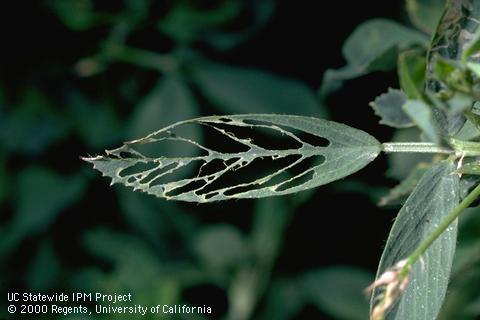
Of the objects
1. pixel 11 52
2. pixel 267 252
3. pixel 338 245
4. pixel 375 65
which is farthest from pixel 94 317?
pixel 375 65

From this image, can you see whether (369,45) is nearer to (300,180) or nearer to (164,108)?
(300,180)

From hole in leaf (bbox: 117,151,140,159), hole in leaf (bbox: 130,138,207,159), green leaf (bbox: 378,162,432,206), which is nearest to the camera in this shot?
hole in leaf (bbox: 117,151,140,159)

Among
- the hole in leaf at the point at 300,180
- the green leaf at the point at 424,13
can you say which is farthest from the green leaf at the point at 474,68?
the green leaf at the point at 424,13

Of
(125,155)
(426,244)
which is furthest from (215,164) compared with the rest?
(426,244)

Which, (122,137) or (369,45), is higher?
(122,137)

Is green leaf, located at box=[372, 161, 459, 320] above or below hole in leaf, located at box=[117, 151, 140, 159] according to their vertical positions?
below

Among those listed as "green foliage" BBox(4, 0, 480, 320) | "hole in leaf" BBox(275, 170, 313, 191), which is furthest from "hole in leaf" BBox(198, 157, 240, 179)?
"green foliage" BBox(4, 0, 480, 320)

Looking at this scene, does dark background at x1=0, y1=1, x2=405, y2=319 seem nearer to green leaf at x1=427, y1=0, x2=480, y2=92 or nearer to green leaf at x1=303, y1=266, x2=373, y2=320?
green leaf at x1=303, y1=266, x2=373, y2=320
